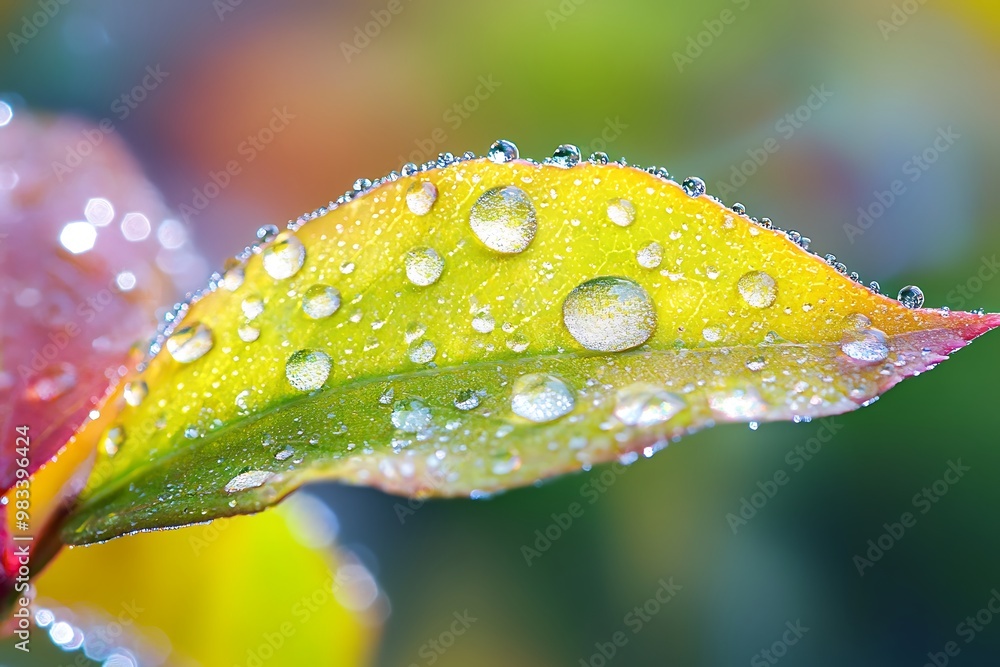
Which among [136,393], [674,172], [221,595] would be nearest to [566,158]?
[136,393]

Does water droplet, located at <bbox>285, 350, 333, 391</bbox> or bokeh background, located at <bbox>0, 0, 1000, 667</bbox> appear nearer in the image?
water droplet, located at <bbox>285, 350, 333, 391</bbox>

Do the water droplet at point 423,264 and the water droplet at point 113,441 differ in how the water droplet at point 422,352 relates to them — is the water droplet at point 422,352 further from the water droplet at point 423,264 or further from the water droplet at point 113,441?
the water droplet at point 113,441

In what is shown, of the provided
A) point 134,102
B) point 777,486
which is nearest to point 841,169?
point 777,486

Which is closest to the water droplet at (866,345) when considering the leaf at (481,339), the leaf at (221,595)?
the leaf at (481,339)

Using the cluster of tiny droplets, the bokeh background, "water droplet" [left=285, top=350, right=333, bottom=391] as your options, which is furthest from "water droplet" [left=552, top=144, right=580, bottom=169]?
the bokeh background

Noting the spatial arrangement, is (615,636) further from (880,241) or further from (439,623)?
(880,241)

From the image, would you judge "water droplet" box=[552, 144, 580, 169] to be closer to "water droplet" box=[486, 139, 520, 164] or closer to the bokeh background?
"water droplet" box=[486, 139, 520, 164]
